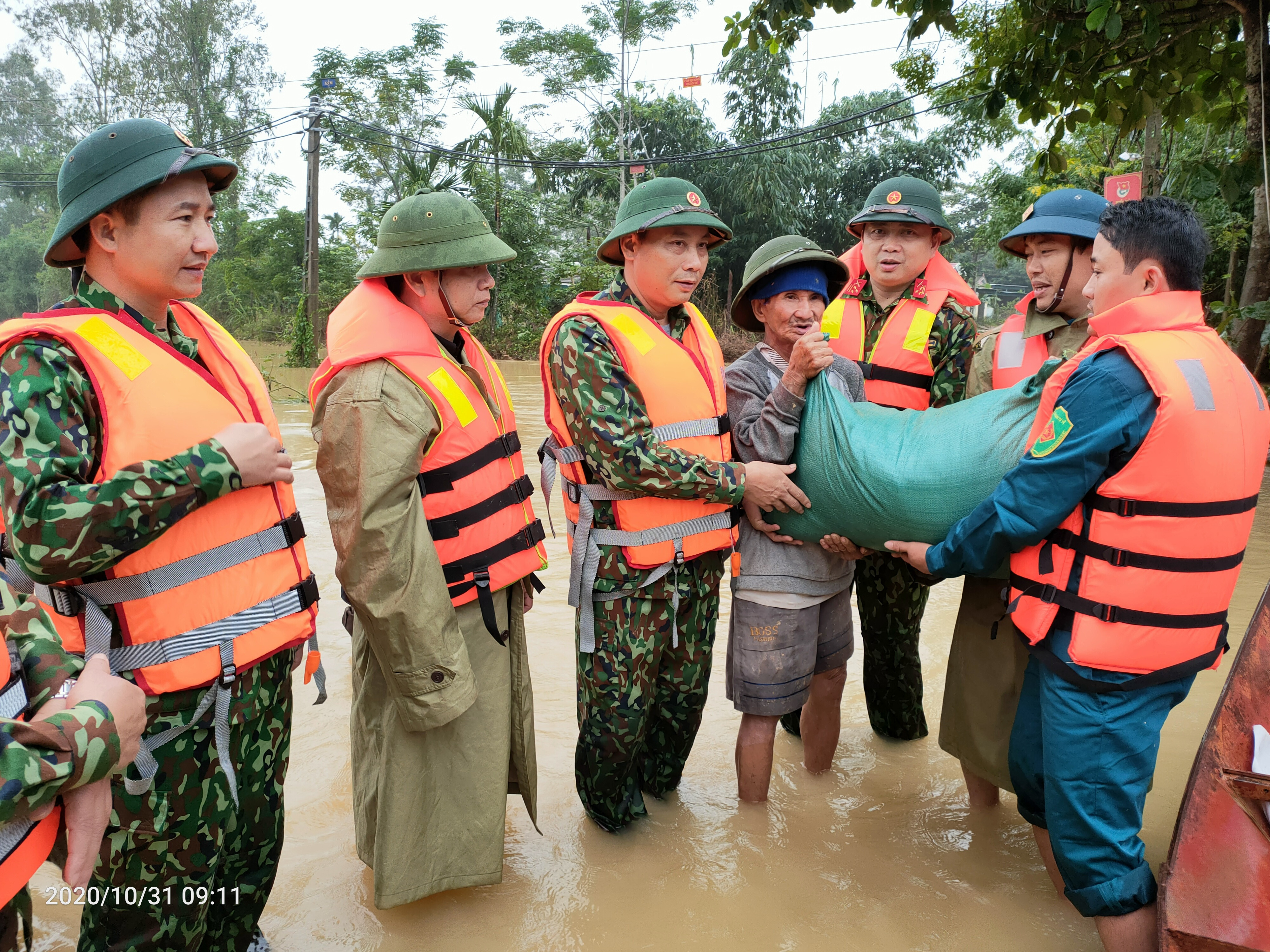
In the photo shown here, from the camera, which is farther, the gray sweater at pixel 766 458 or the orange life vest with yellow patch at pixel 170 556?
the gray sweater at pixel 766 458

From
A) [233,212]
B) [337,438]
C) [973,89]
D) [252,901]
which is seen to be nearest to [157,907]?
[252,901]

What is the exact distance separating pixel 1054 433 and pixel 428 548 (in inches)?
65.0

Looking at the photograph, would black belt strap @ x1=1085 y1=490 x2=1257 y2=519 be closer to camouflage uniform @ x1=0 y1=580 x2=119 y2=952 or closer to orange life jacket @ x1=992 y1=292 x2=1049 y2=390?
orange life jacket @ x1=992 y1=292 x2=1049 y2=390

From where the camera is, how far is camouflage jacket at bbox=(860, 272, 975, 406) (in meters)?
3.25

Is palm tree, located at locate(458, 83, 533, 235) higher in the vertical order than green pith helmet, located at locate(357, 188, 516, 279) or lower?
higher

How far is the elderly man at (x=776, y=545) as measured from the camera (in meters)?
2.84

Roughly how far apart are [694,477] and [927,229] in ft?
4.87

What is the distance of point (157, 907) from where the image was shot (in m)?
1.88

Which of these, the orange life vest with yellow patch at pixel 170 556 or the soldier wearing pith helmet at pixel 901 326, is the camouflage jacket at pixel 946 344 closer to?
the soldier wearing pith helmet at pixel 901 326

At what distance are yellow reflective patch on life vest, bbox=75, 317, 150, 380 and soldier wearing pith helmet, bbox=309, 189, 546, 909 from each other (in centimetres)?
50

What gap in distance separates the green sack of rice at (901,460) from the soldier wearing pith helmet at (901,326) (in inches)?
19.2

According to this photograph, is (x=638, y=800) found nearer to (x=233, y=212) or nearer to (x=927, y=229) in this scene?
(x=927, y=229)

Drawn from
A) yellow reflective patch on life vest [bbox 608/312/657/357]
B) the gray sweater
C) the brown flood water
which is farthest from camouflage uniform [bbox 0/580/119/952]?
the gray sweater

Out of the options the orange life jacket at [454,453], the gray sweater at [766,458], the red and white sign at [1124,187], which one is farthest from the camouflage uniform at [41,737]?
the red and white sign at [1124,187]
